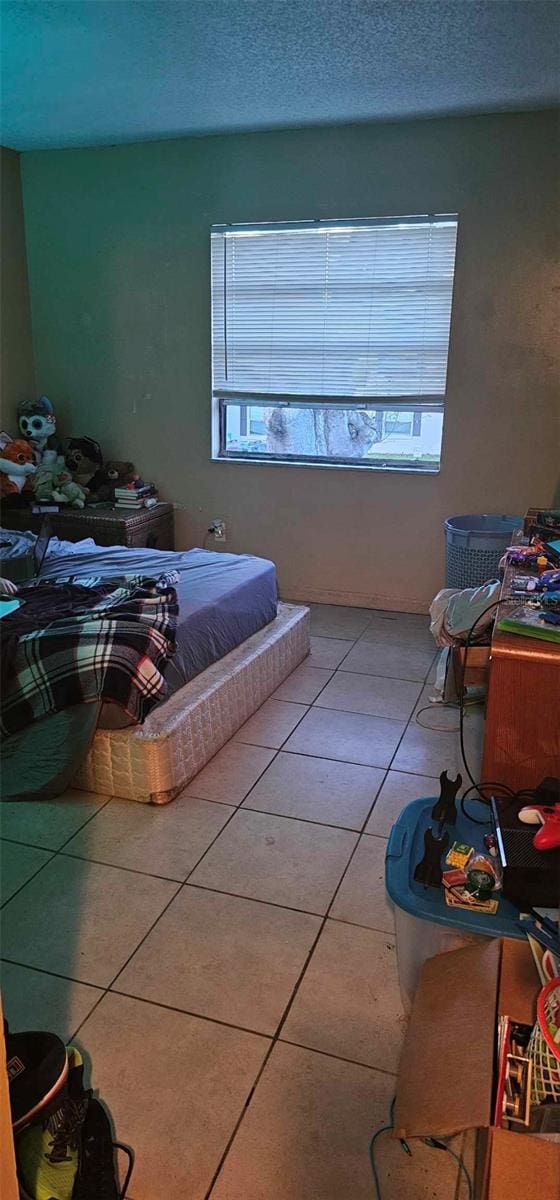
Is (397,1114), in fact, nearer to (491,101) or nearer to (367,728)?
(367,728)

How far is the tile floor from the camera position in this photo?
1363 millimetres

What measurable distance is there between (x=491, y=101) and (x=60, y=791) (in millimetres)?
3372

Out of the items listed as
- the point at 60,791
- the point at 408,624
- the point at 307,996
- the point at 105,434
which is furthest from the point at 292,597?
the point at 307,996

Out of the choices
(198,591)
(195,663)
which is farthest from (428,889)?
(198,591)

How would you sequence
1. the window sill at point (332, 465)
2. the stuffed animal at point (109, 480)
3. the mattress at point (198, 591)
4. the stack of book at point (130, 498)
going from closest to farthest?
the mattress at point (198, 591) → the window sill at point (332, 465) → the stack of book at point (130, 498) → the stuffed animal at point (109, 480)

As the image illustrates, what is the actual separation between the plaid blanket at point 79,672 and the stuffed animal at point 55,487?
2.09m

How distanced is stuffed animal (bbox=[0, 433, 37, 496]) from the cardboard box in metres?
3.57

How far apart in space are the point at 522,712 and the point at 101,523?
2.91 meters

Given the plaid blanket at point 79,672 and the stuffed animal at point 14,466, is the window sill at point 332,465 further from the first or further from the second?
the plaid blanket at point 79,672

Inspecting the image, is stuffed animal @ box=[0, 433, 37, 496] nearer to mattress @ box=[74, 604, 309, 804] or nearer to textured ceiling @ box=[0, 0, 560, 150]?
textured ceiling @ box=[0, 0, 560, 150]

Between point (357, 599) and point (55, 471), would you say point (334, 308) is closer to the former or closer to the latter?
point (357, 599)

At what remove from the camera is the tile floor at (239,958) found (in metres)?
1.36

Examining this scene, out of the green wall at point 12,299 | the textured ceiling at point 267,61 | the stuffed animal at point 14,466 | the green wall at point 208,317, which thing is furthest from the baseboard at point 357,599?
the textured ceiling at point 267,61

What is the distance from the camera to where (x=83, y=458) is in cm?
447
